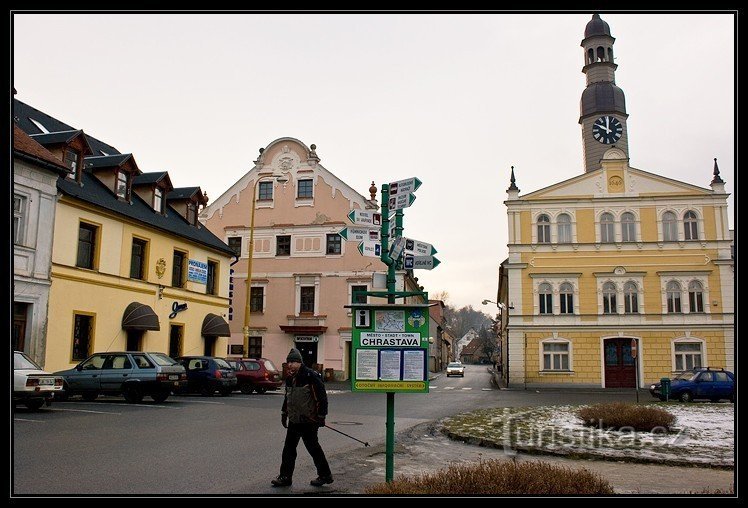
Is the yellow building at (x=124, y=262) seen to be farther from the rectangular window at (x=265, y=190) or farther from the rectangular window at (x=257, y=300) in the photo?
the rectangular window at (x=265, y=190)

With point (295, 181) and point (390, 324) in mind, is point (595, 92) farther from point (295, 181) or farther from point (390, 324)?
point (390, 324)

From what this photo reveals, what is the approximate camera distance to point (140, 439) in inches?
484

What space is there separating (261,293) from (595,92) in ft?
92.8

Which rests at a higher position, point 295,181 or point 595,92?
point 595,92

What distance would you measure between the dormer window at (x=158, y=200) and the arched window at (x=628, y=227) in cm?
2801

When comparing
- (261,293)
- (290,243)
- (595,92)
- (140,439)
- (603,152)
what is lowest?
(140,439)

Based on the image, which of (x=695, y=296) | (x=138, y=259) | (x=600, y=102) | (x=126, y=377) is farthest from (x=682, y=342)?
(x=126, y=377)

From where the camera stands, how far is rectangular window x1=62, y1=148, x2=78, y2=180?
25859mm

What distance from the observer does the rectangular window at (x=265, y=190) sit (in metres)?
45.4

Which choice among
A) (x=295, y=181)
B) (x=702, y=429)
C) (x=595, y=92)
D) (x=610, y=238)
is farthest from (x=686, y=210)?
(x=702, y=429)

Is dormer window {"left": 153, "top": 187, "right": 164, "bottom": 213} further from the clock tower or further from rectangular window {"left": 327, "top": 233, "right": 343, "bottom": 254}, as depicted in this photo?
the clock tower

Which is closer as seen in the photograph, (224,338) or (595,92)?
(224,338)

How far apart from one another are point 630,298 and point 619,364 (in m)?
4.17

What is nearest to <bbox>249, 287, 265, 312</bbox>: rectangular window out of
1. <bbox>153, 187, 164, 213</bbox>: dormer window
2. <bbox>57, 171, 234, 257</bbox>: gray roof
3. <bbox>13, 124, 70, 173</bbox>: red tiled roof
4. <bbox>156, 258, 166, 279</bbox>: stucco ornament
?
<bbox>57, 171, 234, 257</bbox>: gray roof
